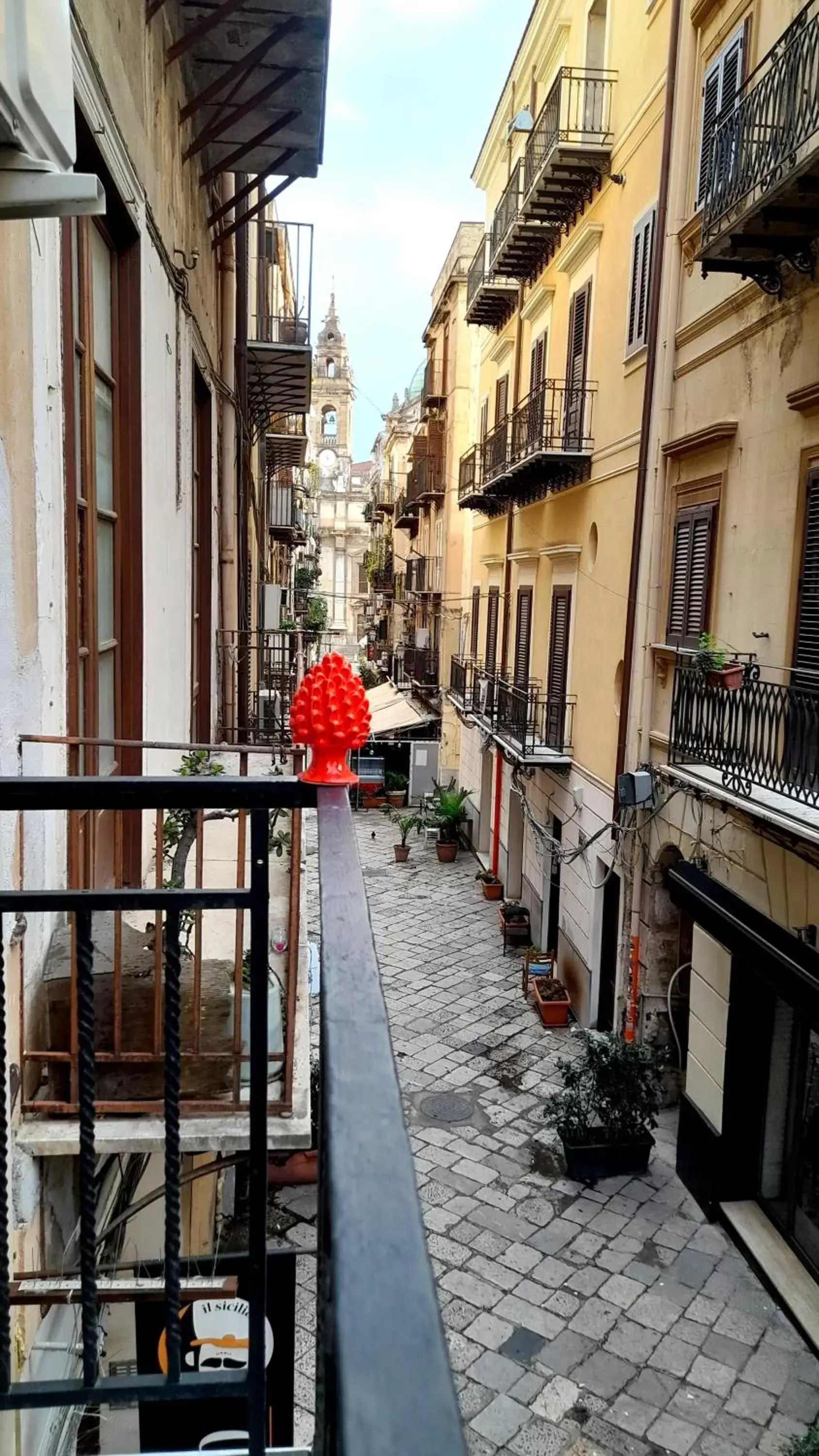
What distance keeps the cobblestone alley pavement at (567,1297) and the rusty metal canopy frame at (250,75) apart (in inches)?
224

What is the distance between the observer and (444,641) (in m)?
27.4

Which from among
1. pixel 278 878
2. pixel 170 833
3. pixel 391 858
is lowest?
pixel 391 858

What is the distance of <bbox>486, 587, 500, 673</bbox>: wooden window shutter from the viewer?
20391mm

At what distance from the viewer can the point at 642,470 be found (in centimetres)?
1079

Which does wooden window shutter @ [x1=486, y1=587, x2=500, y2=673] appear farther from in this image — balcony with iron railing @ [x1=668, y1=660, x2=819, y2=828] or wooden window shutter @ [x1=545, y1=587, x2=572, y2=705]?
balcony with iron railing @ [x1=668, y1=660, x2=819, y2=828]

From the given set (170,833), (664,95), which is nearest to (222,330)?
(664,95)

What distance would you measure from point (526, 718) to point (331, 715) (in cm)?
1238

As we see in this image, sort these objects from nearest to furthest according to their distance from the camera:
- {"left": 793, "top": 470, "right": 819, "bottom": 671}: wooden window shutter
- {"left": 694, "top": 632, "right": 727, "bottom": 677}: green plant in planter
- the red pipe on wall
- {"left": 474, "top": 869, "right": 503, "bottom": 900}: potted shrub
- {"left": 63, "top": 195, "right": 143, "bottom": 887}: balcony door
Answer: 1. {"left": 63, "top": 195, "right": 143, "bottom": 887}: balcony door
2. {"left": 793, "top": 470, "right": 819, "bottom": 671}: wooden window shutter
3. {"left": 694, "top": 632, "right": 727, "bottom": 677}: green plant in planter
4. {"left": 474, "top": 869, "right": 503, "bottom": 900}: potted shrub
5. the red pipe on wall

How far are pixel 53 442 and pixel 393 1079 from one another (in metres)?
3.12

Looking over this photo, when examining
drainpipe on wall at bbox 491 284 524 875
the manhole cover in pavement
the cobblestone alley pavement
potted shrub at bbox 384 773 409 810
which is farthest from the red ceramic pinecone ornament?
potted shrub at bbox 384 773 409 810

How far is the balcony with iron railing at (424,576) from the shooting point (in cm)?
2848

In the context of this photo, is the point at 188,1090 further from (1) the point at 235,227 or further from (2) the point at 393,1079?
(1) the point at 235,227

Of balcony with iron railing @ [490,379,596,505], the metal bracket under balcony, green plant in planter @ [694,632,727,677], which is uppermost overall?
the metal bracket under balcony

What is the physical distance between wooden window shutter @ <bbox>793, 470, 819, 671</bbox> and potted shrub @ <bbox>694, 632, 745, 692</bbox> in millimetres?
447
